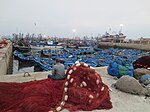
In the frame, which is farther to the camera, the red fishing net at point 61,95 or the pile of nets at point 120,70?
the pile of nets at point 120,70

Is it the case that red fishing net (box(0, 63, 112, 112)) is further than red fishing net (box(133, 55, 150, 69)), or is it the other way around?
red fishing net (box(133, 55, 150, 69))

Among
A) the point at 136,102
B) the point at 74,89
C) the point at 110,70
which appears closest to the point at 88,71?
the point at 74,89

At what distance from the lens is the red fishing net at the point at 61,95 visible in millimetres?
4586

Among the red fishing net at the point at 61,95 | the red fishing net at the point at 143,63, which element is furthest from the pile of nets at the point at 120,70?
the red fishing net at the point at 61,95

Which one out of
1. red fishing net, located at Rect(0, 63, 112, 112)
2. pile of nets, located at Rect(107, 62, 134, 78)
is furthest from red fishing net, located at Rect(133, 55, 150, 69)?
red fishing net, located at Rect(0, 63, 112, 112)

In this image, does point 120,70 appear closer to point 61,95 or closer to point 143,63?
point 143,63

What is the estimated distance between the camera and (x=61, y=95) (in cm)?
506

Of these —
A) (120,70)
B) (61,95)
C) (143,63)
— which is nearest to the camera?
(61,95)

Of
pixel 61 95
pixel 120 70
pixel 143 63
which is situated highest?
pixel 143 63

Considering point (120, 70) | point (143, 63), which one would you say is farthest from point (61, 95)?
point (143, 63)

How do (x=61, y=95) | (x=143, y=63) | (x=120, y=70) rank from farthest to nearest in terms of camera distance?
(x=143, y=63), (x=120, y=70), (x=61, y=95)

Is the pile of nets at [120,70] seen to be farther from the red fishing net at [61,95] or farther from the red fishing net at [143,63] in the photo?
the red fishing net at [61,95]

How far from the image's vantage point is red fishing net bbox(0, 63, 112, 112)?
4586 millimetres

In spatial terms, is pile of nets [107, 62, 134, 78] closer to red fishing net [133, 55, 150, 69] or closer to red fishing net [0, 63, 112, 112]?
red fishing net [133, 55, 150, 69]
